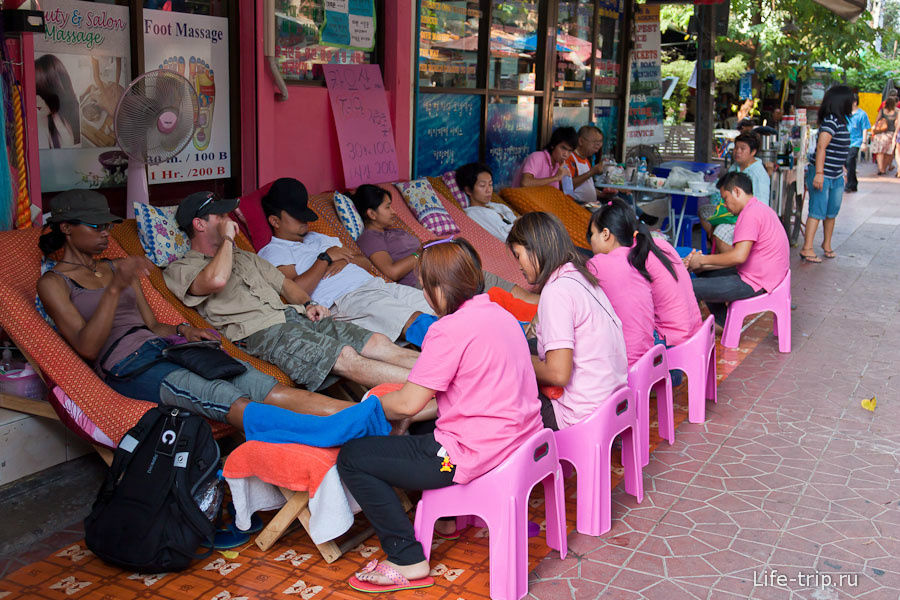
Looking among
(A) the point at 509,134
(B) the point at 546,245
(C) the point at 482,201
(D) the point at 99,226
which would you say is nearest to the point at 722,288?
(C) the point at 482,201

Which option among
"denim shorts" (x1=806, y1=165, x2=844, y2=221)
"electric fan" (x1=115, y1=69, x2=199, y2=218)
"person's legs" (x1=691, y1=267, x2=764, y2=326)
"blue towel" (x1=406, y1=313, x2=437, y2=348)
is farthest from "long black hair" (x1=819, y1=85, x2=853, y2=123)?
"electric fan" (x1=115, y1=69, x2=199, y2=218)

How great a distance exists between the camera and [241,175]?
5852 mm

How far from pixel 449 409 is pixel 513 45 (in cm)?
630

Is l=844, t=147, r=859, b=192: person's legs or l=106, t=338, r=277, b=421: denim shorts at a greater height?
l=844, t=147, r=859, b=192: person's legs

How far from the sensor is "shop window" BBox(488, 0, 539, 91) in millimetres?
8312

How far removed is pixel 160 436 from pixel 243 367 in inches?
26.2

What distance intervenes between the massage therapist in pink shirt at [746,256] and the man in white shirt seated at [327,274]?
2.21 metres

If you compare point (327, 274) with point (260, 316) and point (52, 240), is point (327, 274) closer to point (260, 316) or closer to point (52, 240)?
point (260, 316)

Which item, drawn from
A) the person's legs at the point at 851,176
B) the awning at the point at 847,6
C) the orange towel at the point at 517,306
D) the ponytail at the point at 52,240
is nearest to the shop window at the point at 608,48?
the awning at the point at 847,6

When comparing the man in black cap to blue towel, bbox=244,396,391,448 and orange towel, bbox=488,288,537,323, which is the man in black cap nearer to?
blue towel, bbox=244,396,391,448

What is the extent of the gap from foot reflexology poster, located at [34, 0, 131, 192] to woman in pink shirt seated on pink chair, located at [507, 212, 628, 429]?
2.59m

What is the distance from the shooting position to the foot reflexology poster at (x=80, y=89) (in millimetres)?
4641

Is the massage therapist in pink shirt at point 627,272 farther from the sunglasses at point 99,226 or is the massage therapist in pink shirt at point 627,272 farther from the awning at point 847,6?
the awning at point 847,6

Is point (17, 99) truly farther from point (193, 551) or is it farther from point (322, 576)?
point (322, 576)
